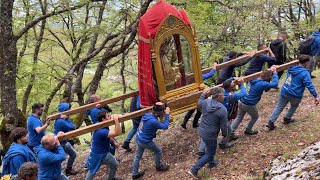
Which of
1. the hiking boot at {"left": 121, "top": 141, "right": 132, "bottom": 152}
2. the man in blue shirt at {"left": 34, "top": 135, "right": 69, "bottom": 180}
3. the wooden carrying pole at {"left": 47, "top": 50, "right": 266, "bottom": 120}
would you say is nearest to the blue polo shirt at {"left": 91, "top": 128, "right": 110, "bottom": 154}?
the man in blue shirt at {"left": 34, "top": 135, "right": 69, "bottom": 180}

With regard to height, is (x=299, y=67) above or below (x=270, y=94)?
above

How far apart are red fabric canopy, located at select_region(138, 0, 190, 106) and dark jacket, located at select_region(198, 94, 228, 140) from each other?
160cm

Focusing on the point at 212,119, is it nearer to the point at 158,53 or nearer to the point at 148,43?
the point at 158,53

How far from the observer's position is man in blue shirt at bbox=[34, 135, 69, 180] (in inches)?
242

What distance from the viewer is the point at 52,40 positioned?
58.1ft

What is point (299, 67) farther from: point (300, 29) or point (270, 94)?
point (300, 29)

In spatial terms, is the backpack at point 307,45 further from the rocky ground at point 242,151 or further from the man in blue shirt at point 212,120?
the man in blue shirt at point 212,120

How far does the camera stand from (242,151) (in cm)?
803

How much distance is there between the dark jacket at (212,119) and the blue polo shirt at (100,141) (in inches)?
78.8

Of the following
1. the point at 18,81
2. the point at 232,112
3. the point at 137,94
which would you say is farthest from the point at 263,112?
the point at 18,81

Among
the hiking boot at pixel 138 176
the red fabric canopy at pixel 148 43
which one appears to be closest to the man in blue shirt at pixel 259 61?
the red fabric canopy at pixel 148 43

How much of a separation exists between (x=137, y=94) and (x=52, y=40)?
33.1ft

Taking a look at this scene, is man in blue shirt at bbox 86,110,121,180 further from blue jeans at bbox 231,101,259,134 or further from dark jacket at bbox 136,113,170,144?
blue jeans at bbox 231,101,259,134

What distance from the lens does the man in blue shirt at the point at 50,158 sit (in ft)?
20.2
